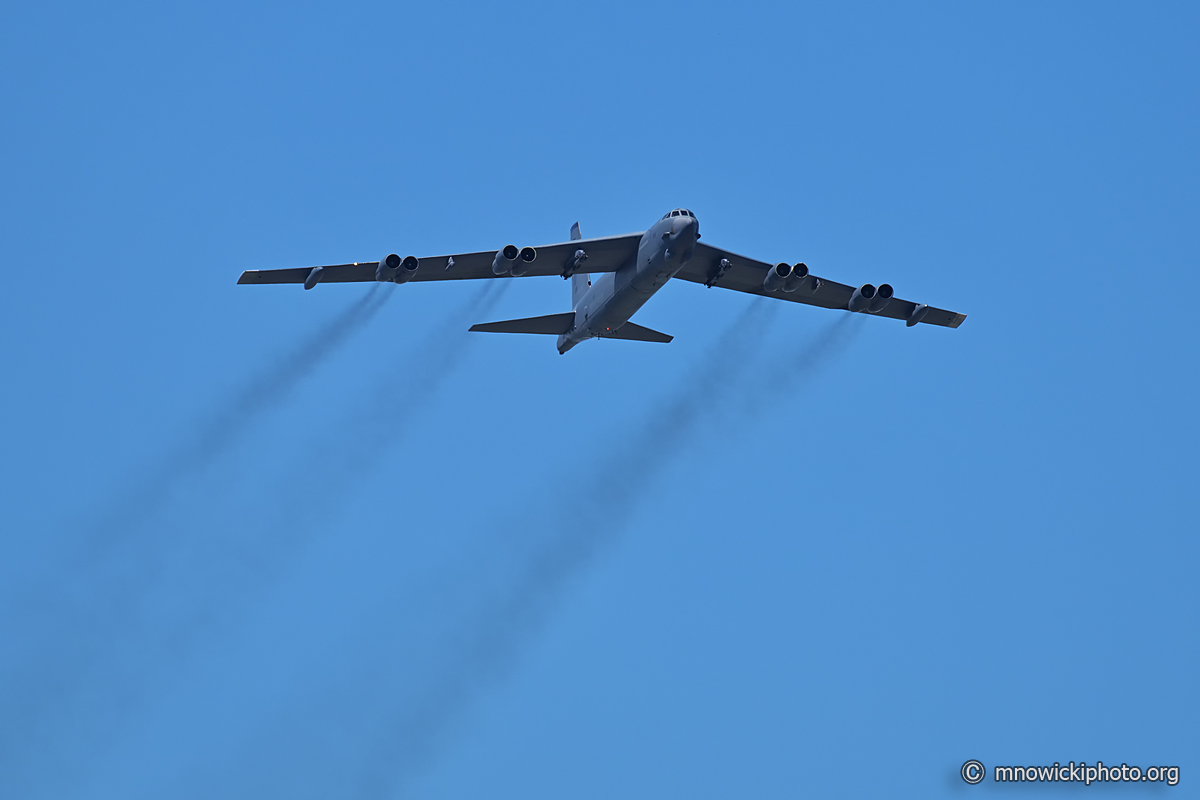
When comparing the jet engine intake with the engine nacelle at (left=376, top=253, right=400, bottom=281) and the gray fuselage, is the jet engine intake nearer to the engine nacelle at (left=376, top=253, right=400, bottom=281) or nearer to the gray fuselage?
the engine nacelle at (left=376, top=253, right=400, bottom=281)

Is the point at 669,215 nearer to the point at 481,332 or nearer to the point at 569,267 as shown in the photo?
the point at 569,267

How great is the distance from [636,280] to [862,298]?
25.9ft

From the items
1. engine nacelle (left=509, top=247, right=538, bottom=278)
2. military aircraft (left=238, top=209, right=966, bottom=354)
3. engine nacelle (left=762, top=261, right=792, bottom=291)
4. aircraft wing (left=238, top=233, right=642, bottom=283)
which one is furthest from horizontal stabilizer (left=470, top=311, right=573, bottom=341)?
engine nacelle (left=762, top=261, right=792, bottom=291)

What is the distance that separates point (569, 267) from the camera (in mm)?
39156

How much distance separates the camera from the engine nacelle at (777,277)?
3947 centimetres

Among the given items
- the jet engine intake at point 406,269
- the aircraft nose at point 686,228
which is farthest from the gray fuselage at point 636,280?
the jet engine intake at point 406,269

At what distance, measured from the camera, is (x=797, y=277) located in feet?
131

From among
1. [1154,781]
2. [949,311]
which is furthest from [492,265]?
[1154,781]

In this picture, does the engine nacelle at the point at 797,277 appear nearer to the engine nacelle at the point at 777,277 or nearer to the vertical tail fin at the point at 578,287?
the engine nacelle at the point at 777,277

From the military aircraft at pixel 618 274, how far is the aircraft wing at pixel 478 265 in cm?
3

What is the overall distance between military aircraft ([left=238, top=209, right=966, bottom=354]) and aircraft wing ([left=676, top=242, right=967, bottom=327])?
32mm

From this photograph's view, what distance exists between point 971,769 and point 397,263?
24.1m

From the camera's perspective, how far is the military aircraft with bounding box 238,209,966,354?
36719 millimetres

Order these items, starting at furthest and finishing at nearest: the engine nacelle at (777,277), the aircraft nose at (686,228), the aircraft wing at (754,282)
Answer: the aircraft wing at (754,282), the engine nacelle at (777,277), the aircraft nose at (686,228)
